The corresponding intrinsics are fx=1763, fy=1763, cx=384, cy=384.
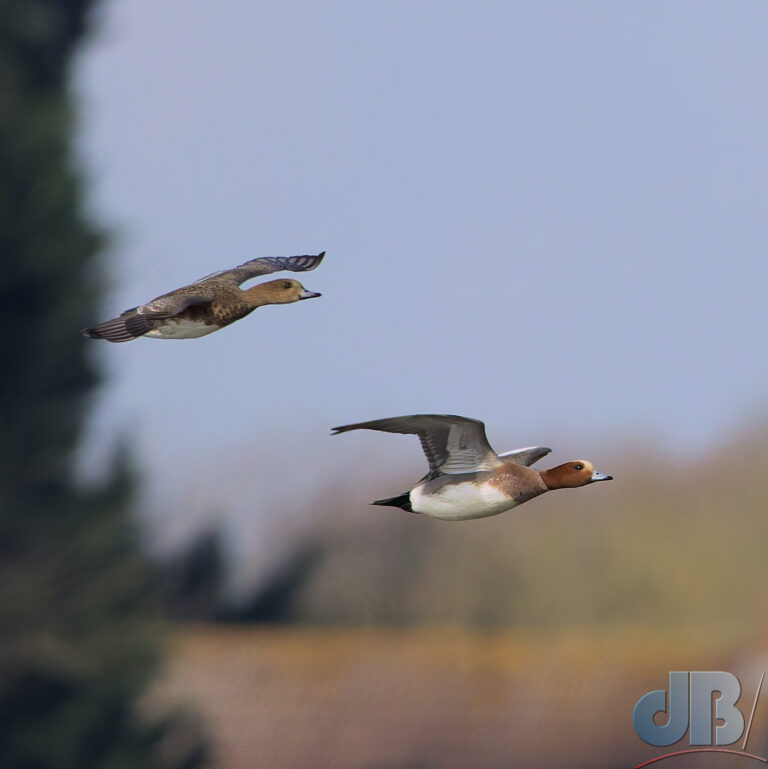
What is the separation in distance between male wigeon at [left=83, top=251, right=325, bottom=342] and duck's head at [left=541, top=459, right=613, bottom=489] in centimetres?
126

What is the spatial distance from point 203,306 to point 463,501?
4.27 ft

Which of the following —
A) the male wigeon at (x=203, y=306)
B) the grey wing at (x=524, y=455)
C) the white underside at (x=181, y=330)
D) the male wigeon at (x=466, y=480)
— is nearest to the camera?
the male wigeon at (x=466, y=480)

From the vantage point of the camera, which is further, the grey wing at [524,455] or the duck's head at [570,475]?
the grey wing at [524,455]

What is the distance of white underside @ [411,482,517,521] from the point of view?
4781mm

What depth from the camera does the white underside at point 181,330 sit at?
5449 millimetres

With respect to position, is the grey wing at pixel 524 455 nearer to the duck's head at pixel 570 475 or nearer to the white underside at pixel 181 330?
the duck's head at pixel 570 475

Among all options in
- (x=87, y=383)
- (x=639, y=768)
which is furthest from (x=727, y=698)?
(x=87, y=383)

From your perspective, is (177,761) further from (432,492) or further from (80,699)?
(432,492)

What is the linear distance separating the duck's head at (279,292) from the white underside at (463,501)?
126cm

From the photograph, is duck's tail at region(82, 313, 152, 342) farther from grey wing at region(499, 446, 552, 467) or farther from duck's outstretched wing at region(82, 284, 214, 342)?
grey wing at region(499, 446, 552, 467)

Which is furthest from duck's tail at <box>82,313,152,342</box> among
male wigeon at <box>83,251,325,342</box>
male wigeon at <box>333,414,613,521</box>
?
male wigeon at <box>333,414,613,521</box>

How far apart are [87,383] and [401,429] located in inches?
316

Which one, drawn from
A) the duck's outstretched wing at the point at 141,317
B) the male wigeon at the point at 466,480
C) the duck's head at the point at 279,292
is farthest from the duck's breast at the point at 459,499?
the duck's head at the point at 279,292

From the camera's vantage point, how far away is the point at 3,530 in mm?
12125
